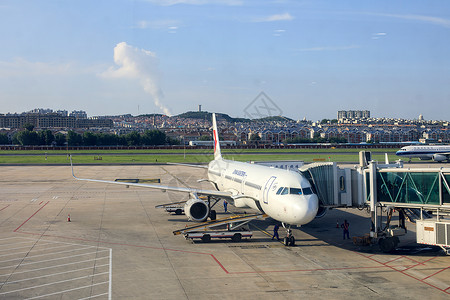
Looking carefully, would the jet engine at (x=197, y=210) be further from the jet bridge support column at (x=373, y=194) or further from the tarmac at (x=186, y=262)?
the jet bridge support column at (x=373, y=194)

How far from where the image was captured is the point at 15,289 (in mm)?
22312

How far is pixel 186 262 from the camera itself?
91.1 ft

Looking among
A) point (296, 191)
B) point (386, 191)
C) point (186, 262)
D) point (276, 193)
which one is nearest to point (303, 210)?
point (296, 191)

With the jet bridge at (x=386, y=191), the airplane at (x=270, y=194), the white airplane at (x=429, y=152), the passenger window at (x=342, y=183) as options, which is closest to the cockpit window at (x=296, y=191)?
the airplane at (x=270, y=194)

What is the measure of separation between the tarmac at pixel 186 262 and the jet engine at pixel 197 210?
2351 millimetres

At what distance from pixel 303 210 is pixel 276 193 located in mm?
2978

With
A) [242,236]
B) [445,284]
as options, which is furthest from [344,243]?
[445,284]

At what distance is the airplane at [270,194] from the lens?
29.1 meters

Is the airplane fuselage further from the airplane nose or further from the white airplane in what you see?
the white airplane

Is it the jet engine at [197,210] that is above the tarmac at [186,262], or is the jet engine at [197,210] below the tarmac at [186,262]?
above

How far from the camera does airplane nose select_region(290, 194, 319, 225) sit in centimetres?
2853

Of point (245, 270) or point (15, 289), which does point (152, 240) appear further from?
point (15, 289)

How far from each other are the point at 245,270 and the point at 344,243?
36.9 feet

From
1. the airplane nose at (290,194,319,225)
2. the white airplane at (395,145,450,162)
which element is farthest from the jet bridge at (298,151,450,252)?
the white airplane at (395,145,450,162)
